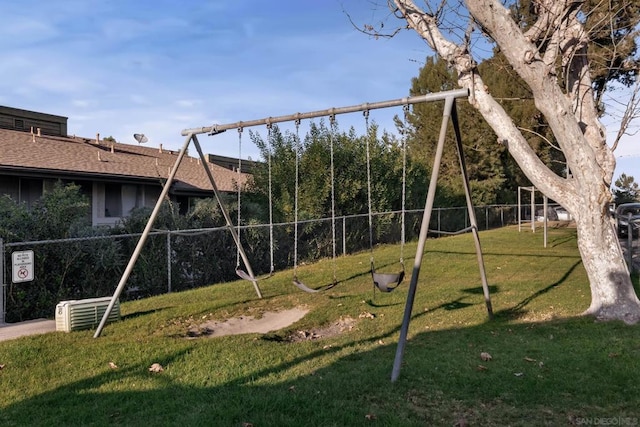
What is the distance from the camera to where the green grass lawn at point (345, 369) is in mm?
3639

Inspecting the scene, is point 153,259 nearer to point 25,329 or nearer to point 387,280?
point 25,329

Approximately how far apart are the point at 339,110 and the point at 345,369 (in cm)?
316

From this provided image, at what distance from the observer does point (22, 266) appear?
7.17 m

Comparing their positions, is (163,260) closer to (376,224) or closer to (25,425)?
(25,425)

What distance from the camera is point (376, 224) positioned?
1742cm

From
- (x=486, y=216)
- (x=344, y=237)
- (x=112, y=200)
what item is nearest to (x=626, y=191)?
(x=486, y=216)

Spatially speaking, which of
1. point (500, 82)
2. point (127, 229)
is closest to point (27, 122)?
point (127, 229)

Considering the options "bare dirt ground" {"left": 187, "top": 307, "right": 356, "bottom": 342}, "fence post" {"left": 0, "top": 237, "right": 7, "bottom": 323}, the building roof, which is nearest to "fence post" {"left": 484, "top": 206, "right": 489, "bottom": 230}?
the building roof

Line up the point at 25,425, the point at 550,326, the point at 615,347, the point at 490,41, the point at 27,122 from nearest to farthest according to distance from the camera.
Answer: the point at 25,425
the point at 615,347
the point at 550,326
the point at 490,41
the point at 27,122

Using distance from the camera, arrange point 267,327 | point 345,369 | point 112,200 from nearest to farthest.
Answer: point 345,369 < point 267,327 < point 112,200

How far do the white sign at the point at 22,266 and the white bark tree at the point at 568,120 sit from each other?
6.35 meters

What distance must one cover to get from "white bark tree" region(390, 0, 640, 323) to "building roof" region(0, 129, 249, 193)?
9956 mm

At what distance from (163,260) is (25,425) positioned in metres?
6.74

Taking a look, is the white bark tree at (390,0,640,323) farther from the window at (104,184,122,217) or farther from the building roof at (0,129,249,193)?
the window at (104,184,122,217)
